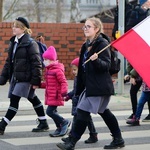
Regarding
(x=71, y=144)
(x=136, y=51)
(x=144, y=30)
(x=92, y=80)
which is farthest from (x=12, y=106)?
(x=144, y=30)

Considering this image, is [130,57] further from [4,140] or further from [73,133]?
[4,140]

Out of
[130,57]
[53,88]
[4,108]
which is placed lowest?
[4,108]

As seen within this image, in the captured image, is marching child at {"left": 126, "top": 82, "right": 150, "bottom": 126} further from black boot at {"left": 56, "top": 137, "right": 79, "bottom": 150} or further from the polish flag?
the polish flag

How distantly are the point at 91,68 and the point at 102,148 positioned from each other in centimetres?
130

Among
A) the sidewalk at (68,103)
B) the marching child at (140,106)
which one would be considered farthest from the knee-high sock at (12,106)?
the sidewalk at (68,103)

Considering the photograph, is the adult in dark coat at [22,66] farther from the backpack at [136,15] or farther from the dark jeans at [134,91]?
the backpack at [136,15]

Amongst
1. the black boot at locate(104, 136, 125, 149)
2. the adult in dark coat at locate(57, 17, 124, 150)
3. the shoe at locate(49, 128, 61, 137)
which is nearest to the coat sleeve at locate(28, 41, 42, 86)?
the shoe at locate(49, 128, 61, 137)

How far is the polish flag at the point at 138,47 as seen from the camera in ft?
26.9

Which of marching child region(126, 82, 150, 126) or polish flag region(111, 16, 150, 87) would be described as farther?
marching child region(126, 82, 150, 126)

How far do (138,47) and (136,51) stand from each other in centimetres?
6

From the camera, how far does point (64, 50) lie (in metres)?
19.3

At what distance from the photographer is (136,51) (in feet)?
27.2

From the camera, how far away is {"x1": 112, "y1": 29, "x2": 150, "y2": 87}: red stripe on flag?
321 inches

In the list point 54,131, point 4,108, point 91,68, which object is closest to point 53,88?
point 54,131
